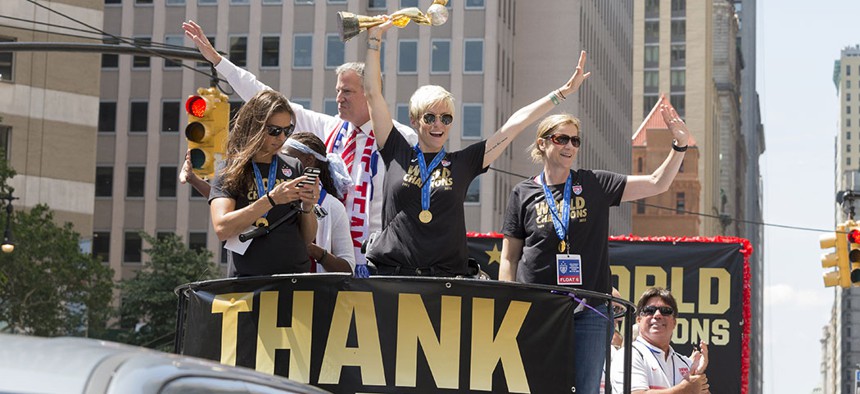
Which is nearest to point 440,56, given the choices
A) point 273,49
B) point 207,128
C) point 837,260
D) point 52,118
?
point 273,49

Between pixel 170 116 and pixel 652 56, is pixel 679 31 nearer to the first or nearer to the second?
pixel 652 56

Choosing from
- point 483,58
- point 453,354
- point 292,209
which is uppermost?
point 483,58

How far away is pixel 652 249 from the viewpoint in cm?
1373

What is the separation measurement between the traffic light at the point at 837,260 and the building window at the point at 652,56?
121 m

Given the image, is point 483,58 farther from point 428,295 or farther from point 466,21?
point 428,295

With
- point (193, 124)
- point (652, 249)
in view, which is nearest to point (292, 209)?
point (652, 249)

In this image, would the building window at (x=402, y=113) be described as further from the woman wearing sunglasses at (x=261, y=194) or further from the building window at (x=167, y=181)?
the woman wearing sunglasses at (x=261, y=194)

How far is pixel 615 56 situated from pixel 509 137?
93.9 m

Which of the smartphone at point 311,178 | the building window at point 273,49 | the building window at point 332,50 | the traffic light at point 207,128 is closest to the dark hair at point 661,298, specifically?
the smartphone at point 311,178

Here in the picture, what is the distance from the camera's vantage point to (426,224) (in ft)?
21.6

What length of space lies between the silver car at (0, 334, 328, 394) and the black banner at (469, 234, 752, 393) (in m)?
10.5

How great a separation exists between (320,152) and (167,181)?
6657cm

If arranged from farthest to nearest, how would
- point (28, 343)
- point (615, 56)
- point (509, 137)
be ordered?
point (615, 56) < point (509, 137) < point (28, 343)

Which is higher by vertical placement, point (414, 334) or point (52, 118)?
point (52, 118)
